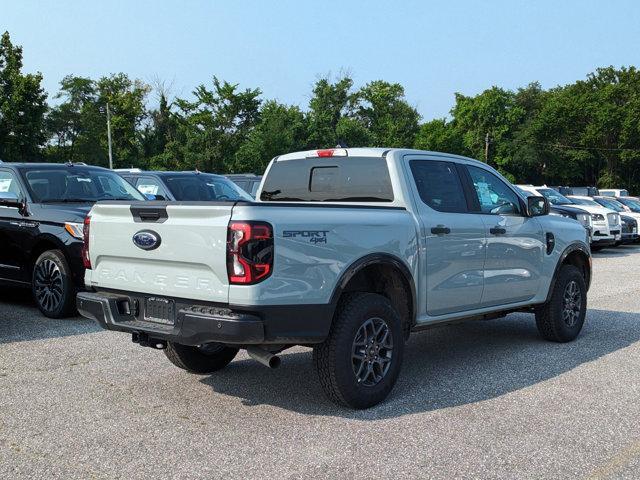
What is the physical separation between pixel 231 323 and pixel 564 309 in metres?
4.28

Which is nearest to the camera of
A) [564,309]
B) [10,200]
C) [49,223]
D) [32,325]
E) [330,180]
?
[330,180]

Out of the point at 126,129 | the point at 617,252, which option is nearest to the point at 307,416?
the point at 617,252

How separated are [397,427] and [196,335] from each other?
57.5 inches

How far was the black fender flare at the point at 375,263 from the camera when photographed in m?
4.68

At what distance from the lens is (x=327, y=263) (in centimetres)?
463

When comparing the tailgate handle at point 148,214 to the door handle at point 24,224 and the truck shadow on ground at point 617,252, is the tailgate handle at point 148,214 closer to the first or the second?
the door handle at point 24,224

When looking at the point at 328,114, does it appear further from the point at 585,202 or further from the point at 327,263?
the point at 327,263

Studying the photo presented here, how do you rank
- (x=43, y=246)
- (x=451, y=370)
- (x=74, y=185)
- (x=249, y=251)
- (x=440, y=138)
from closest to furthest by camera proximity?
1. (x=249, y=251)
2. (x=451, y=370)
3. (x=43, y=246)
4. (x=74, y=185)
5. (x=440, y=138)

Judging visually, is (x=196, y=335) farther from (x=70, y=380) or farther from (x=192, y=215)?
(x=70, y=380)

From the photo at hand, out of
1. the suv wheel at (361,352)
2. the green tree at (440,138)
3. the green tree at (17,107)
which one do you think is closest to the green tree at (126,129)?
the green tree at (17,107)

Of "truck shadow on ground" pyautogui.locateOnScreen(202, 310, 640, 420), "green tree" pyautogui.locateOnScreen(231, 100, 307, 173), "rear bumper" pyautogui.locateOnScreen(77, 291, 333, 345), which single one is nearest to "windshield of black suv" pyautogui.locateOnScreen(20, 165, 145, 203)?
"truck shadow on ground" pyautogui.locateOnScreen(202, 310, 640, 420)

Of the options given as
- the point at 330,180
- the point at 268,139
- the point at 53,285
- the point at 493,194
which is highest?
the point at 268,139

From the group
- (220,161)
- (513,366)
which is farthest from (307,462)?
(220,161)

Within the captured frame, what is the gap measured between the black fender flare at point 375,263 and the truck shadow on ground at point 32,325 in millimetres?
3785
